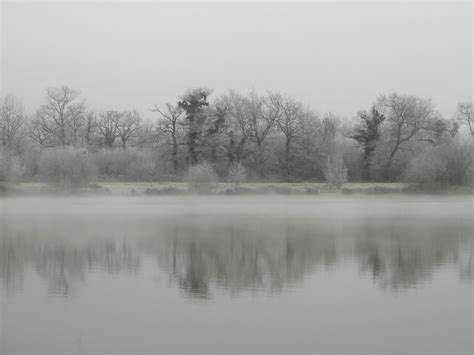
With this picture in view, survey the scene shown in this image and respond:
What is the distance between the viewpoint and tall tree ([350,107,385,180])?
5962 centimetres

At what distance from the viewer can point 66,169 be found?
4569 centimetres

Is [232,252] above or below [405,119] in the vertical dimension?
below

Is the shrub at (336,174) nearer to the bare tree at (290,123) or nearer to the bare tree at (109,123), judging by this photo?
the bare tree at (290,123)

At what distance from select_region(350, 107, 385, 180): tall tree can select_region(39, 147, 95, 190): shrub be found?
26.7 m

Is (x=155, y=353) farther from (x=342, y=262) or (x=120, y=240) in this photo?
(x=120, y=240)

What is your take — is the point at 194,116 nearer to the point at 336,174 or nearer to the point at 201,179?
the point at 201,179

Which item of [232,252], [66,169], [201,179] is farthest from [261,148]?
[232,252]

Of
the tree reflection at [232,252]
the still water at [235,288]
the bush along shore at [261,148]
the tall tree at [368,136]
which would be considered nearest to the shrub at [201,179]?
the bush along shore at [261,148]

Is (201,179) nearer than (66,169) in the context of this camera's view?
No

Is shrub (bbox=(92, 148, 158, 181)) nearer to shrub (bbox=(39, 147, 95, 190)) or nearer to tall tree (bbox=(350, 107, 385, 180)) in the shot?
shrub (bbox=(39, 147, 95, 190))

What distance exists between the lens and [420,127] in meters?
59.5

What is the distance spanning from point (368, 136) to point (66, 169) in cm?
2930

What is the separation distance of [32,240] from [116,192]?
28.0 m

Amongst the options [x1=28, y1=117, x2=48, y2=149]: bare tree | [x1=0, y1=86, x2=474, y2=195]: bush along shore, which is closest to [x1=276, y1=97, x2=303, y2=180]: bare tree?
[x1=0, y1=86, x2=474, y2=195]: bush along shore
